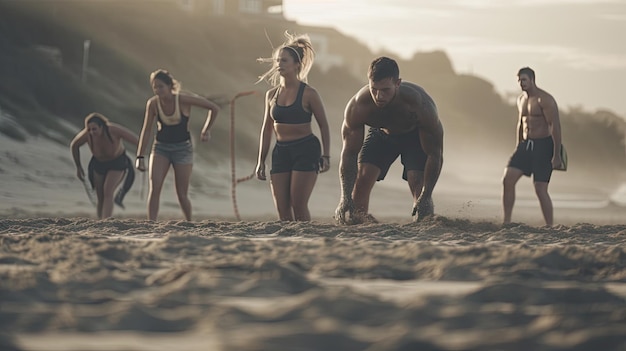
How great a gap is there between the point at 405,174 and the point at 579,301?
14.7ft

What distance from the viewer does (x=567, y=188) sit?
159 feet

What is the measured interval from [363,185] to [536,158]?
211 cm

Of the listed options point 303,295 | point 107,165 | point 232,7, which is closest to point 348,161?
point 107,165

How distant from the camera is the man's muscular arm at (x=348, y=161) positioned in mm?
8602

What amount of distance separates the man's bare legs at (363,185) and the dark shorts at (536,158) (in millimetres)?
2001

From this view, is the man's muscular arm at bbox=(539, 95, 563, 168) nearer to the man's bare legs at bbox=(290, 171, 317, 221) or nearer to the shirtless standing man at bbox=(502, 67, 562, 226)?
the shirtless standing man at bbox=(502, 67, 562, 226)

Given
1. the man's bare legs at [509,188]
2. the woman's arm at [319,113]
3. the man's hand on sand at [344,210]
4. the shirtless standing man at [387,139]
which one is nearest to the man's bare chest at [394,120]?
the shirtless standing man at [387,139]

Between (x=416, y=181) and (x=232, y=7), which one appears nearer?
(x=416, y=181)

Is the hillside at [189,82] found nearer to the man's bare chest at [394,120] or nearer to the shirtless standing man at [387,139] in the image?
the shirtless standing man at [387,139]

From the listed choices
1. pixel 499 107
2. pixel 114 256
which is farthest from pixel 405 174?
pixel 499 107

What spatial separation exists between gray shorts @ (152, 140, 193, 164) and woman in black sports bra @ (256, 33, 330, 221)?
108 centimetres

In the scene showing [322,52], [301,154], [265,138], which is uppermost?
[322,52]

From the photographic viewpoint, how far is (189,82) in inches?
1529

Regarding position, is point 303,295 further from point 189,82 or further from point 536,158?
point 189,82
